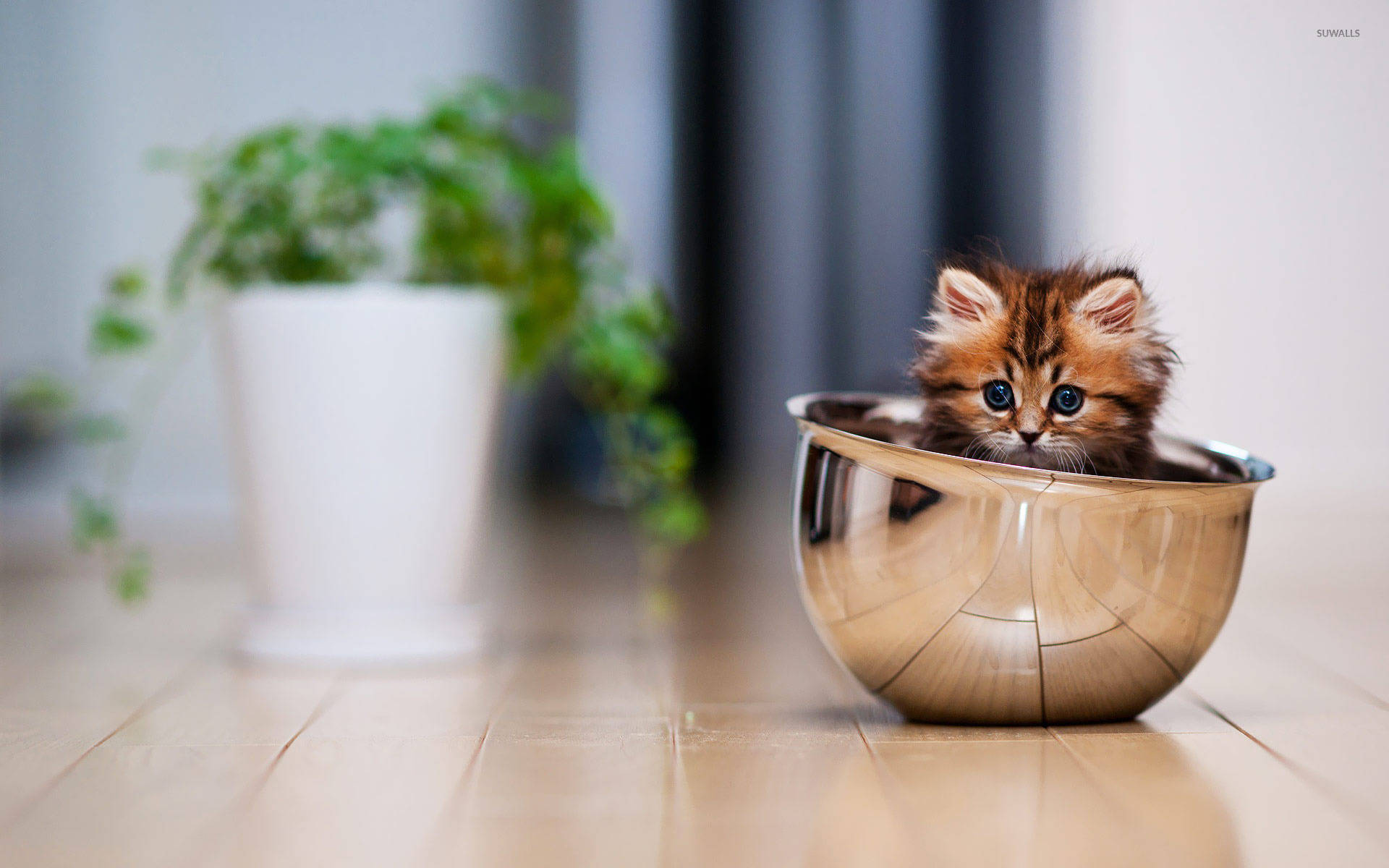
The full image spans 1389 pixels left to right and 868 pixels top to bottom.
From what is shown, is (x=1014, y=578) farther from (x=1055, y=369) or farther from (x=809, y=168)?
(x=809, y=168)

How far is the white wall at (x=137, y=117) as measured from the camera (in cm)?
346

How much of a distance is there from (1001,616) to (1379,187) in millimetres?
1074

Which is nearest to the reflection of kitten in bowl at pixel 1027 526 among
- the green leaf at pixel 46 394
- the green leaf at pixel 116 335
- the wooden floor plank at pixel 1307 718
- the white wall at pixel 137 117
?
the wooden floor plank at pixel 1307 718

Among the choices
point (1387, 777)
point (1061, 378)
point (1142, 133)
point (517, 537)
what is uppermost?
point (1142, 133)

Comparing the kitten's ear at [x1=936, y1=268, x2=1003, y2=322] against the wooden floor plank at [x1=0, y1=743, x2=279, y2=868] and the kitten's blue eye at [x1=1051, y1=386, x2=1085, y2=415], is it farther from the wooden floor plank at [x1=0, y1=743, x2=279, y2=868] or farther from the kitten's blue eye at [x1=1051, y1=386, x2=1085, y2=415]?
the wooden floor plank at [x1=0, y1=743, x2=279, y2=868]

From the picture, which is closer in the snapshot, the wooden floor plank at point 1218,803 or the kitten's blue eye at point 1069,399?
the wooden floor plank at point 1218,803

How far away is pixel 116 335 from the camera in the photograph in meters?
1.39

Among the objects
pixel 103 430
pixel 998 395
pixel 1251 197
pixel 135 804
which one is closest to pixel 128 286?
pixel 103 430

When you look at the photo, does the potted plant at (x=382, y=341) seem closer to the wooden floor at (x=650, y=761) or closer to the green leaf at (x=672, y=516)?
the green leaf at (x=672, y=516)

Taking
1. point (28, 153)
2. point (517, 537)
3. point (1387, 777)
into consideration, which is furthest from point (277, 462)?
point (28, 153)

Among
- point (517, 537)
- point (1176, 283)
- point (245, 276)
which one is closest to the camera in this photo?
point (245, 276)

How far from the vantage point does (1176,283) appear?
6.00 ft

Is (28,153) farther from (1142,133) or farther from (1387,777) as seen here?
(1387,777)

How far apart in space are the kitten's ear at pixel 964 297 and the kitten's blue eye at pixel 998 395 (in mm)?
56
